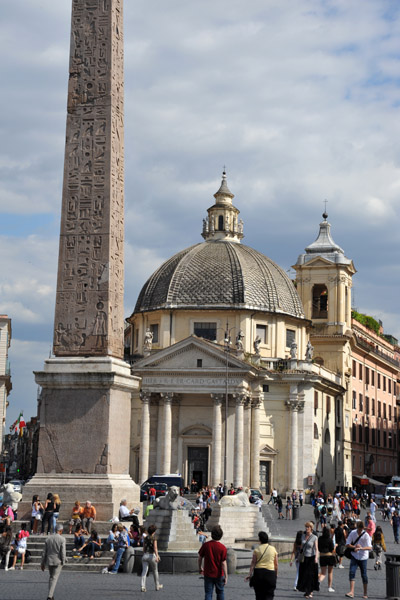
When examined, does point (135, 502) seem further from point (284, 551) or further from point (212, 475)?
point (212, 475)

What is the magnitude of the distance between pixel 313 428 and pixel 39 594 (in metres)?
49.4

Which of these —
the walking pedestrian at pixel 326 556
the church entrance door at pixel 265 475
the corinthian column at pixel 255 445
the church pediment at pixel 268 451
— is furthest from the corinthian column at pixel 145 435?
the walking pedestrian at pixel 326 556

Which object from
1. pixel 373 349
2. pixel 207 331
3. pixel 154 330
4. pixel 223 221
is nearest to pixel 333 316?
pixel 223 221

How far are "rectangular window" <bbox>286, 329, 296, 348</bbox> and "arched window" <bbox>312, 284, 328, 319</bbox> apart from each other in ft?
30.5

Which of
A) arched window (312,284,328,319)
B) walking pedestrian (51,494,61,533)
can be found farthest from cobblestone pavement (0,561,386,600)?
arched window (312,284,328,319)

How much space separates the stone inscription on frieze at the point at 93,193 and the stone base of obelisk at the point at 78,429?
50 cm

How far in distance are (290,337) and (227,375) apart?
10.6 meters

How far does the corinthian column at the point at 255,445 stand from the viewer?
197 ft

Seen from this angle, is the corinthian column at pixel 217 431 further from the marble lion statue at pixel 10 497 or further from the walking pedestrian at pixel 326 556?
the walking pedestrian at pixel 326 556

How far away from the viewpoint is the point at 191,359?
59.1 m

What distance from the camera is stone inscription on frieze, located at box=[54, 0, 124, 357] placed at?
1959cm

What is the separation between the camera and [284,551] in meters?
24.9

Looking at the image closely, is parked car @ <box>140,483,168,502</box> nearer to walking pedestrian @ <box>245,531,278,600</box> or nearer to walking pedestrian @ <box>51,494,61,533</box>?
walking pedestrian @ <box>51,494,61,533</box>

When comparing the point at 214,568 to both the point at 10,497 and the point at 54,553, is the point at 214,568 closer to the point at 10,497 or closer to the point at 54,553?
the point at 54,553
